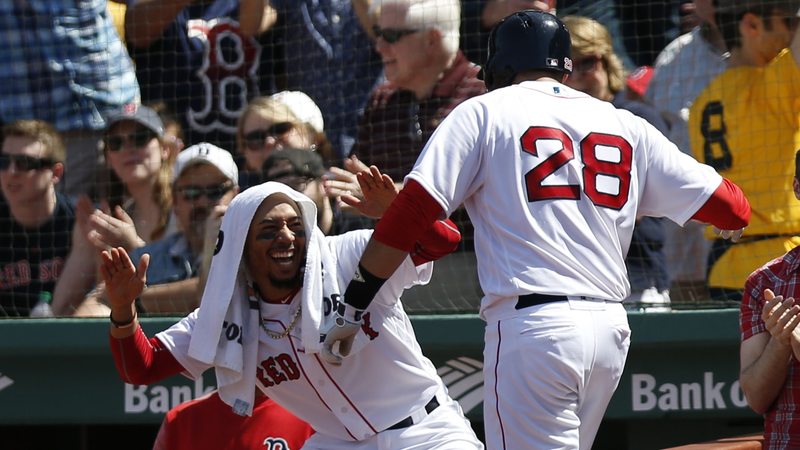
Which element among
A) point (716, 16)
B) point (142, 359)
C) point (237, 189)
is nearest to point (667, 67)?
point (716, 16)

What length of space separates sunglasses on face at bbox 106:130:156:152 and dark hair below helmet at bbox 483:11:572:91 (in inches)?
103

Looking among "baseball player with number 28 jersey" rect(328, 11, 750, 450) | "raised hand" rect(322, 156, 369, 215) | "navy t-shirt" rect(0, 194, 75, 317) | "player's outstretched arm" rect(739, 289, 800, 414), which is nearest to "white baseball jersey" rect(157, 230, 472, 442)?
"raised hand" rect(322, 156, 369, 215)

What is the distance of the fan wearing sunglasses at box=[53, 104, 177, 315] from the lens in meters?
4.52

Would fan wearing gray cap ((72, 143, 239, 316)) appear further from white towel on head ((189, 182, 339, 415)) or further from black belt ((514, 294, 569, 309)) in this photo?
black belt ((514, 294, 569, 309))

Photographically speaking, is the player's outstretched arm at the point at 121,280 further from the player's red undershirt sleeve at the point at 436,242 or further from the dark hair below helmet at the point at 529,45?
the dark hair below helmet at the point at 529,45

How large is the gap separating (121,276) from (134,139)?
1.94 metres

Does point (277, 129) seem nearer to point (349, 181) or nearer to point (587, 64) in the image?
point (349, 181)

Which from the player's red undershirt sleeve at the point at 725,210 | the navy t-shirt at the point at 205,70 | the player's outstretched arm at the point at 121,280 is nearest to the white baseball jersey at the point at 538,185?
the player's red undershirt sleeve at the point at 725,210

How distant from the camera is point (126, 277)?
9.68 ft

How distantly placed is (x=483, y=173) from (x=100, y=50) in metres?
3.22

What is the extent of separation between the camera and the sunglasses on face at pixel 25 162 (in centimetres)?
482

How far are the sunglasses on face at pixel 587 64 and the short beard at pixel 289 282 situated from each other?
175cm

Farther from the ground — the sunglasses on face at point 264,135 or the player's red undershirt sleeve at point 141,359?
the sunglasses on face at point 264,135

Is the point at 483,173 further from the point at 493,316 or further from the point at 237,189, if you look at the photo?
the point at 237,189
